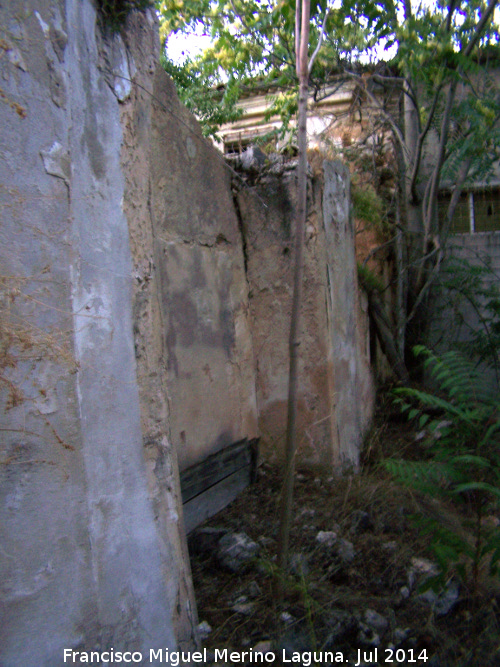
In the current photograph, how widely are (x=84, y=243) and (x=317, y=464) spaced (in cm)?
251

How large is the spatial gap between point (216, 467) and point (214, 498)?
0.18 m

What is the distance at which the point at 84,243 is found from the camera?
1.63m

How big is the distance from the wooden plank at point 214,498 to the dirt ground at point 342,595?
0.06 metres

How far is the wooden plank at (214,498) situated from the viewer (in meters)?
2.85

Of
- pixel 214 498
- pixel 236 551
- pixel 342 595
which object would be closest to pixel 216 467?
pixel 214 498

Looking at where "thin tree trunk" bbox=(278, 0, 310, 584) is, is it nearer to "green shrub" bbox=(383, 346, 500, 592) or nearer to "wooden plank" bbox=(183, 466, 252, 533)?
"green shrub" bbox=(383, 346, 500, 592)

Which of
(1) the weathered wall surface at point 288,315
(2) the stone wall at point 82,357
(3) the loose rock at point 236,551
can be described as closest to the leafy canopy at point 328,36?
(1) the weathered wall surface at point 288,315

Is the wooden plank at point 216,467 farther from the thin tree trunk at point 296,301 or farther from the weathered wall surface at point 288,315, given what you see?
the thin tree trunk at point 296,301

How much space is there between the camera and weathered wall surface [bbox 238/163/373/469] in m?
3.56

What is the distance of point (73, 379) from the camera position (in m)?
1.54

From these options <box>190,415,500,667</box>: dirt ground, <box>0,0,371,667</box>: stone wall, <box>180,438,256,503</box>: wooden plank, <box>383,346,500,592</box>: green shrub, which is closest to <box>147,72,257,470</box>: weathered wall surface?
<box>180,438,256,503</box>: wooden plank

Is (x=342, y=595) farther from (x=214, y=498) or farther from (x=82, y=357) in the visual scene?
(x=82, y=357)

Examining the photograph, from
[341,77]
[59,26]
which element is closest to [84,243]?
[59,26]

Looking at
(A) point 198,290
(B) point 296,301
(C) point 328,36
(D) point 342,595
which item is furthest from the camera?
(C) point 328,36
